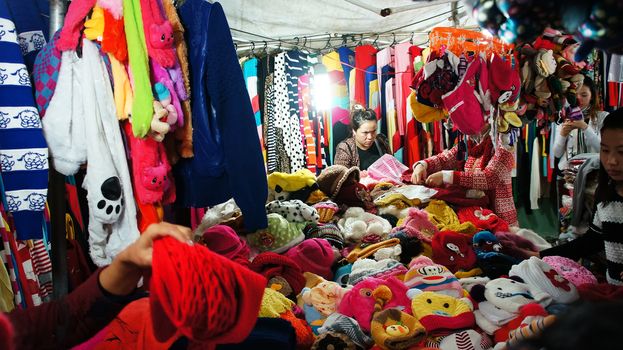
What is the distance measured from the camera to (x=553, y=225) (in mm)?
4910

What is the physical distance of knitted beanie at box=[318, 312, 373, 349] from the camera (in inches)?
60.2

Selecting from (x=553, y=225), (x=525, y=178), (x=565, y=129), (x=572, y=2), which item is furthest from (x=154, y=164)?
(x=553, y=225)

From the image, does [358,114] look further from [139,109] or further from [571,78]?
[139,109]

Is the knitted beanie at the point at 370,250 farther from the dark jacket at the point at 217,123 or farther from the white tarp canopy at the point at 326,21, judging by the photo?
the white tarp canopy at the point at 326,21

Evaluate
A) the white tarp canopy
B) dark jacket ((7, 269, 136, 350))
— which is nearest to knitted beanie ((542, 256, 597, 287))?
dark jacket ((7, 269, 136, 350))

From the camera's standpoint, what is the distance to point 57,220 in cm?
160

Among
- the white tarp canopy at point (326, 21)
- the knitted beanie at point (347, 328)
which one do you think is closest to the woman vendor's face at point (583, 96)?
the white tarp canopy at point (326, 21)

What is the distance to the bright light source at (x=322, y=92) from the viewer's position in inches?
179

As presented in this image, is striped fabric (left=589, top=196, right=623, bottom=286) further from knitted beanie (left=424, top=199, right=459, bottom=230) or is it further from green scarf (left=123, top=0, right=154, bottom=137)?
green scarf (left=123, top=0, right=154, bottom=137)

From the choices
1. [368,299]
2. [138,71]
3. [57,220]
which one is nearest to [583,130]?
[368,299]

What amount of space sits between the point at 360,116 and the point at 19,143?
2.96 meters

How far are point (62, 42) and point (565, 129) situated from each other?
2760 millimetres

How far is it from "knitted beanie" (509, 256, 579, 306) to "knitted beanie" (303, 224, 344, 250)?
0.89 metres

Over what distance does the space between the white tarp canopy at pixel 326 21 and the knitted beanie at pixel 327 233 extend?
1.70 m
